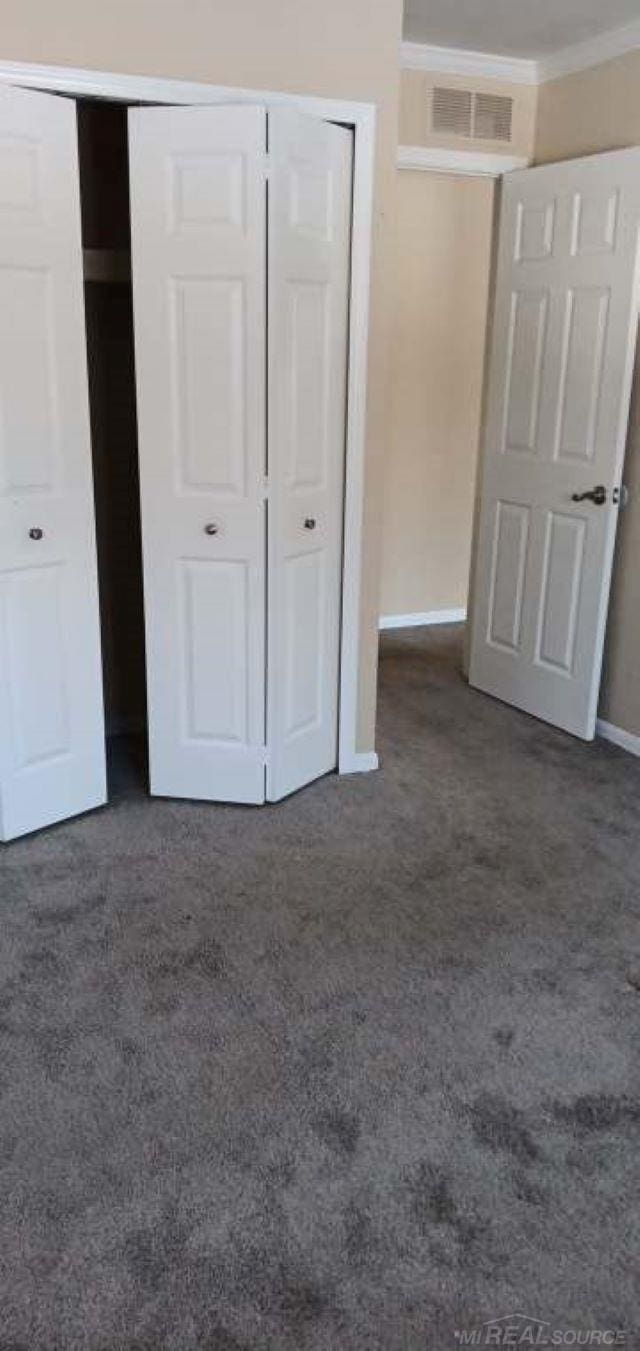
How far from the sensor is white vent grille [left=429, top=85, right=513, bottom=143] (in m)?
4.08

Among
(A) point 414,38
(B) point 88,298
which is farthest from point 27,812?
(A) point 414,38

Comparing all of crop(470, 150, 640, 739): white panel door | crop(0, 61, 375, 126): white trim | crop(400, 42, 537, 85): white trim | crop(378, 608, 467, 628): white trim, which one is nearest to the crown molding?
crop(400, 42, 537, 85): white trim

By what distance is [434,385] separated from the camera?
5410mm

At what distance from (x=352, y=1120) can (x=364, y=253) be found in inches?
96.2

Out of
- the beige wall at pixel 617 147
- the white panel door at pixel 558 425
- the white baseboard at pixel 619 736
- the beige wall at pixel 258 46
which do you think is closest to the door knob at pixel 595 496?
the white panel door at pixel 558 425

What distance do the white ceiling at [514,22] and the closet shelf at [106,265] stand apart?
1.30m

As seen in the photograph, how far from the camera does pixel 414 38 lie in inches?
153

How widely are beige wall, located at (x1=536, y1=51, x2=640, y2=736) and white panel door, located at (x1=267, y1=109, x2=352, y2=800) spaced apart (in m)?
1.16

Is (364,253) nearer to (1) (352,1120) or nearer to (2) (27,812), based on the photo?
(2) (27,812)

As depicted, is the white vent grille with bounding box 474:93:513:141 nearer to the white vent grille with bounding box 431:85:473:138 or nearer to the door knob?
the white vent grille with bounding box 431:85:473:138

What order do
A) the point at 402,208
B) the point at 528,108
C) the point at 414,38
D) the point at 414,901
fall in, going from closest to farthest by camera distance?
1. the point at 414,901
2. the point at 414,38
3. the point at 528,108
4. the point at 402,208

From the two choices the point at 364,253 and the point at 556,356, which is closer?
the point at 364,253

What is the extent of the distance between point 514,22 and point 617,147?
21.9 inches

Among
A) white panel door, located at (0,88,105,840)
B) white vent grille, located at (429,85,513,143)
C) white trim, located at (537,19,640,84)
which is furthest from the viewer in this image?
white vent grille, located at (429,85,513,143)
